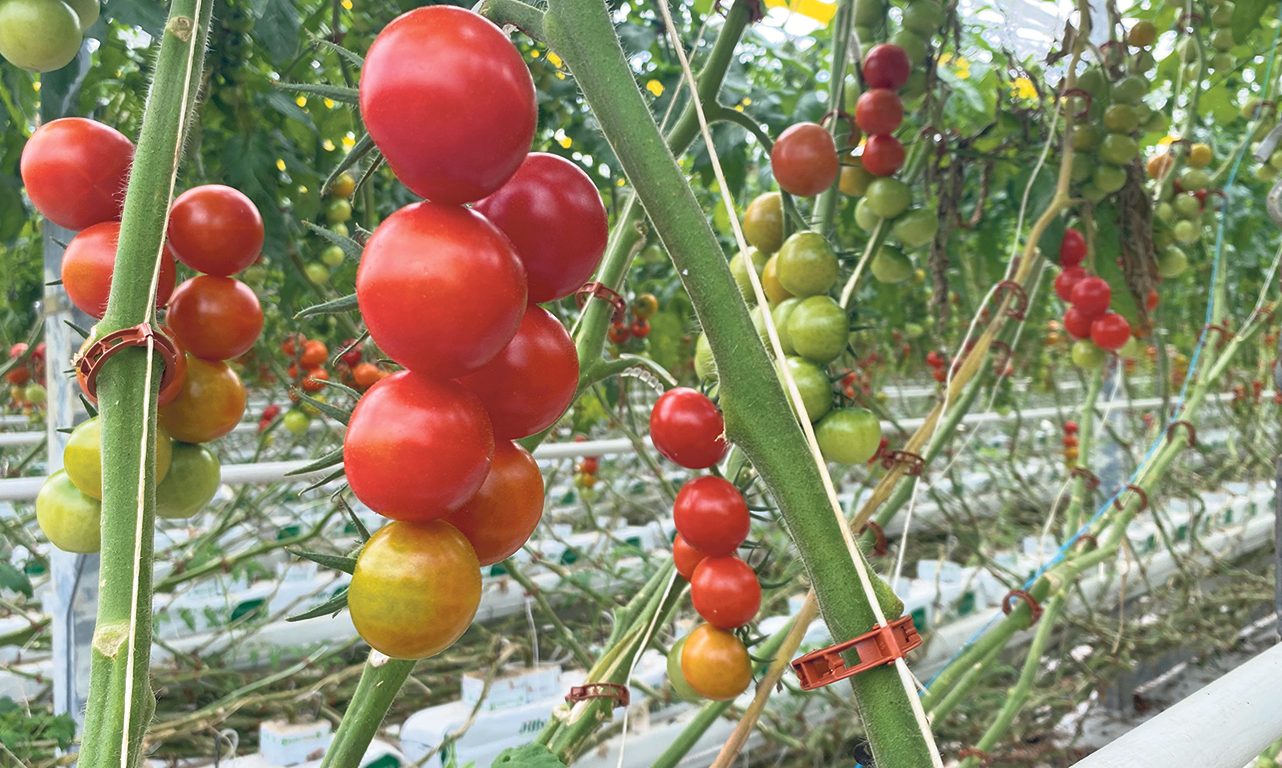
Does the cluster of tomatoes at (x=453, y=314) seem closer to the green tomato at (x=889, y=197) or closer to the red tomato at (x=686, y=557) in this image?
the red tomato at (x=686, y=557)

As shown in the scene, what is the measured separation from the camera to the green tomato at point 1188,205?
1.46 metres

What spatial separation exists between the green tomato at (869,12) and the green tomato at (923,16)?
5 centimetres

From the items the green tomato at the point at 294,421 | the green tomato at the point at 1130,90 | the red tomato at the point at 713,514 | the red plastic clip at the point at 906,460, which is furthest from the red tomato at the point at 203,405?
the green tomato at the point at 294,421

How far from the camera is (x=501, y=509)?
38cm

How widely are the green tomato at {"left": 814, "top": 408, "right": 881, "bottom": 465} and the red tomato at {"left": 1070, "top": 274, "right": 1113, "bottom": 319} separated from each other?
529mm

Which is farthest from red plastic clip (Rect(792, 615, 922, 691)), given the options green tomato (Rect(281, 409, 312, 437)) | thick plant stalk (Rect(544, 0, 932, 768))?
green tomato (Rect(281, 409, 312, 437))

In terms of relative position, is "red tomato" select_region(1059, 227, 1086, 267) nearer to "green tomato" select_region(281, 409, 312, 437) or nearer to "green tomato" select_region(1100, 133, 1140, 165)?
"green tomato" select_region(1100, 133, 1140, 165)

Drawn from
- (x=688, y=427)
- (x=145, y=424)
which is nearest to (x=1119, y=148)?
(x=688, y=427)

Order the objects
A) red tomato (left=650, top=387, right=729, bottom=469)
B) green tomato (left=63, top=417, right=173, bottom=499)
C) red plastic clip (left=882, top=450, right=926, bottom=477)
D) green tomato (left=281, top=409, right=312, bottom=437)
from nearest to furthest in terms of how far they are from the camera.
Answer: green tomato (left=63, top=417, right=173, bottom=499), red tomato (left=650, top=387, right=729, bottom=469), red plastic clip (left=882, top=450, right=926, bottom=477), green tomato (left=281, top=409, right=312, bottom=437)

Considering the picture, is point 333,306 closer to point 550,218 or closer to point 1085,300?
point 550,218

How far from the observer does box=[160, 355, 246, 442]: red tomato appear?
430mm

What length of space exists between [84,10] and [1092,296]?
3.68 ft

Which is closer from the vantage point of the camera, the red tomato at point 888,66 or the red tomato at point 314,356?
the red tomato at point 888,66

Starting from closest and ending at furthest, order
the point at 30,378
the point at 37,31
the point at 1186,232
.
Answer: the point at 37,31 < the point at 1186,232 < the point at 30,378
